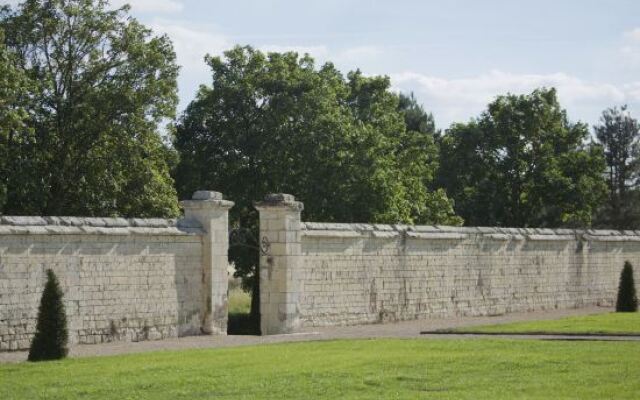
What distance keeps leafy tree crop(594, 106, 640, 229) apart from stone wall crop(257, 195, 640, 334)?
34.4 meters

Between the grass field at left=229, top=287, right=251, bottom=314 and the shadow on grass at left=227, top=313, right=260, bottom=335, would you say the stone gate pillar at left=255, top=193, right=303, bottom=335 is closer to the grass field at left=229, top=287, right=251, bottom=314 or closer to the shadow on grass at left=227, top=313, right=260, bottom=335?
the shadow on grass at left=227, top=313, right=260, bottom=335

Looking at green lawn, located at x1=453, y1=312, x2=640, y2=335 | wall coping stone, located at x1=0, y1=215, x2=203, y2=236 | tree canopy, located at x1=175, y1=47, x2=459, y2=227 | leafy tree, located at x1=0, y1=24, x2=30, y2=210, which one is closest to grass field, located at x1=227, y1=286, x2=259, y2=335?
tree canopy, located at x1=175, y1=47, x2=459, y2=227

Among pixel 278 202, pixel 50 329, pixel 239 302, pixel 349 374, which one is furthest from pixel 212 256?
pixel 239 302

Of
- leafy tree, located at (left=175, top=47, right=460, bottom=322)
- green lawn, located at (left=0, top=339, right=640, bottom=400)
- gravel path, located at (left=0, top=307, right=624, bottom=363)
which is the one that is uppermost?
leafy tree, located at (left=175, top=47, right=460, bottom=322)

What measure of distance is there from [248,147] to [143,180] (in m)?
6.58

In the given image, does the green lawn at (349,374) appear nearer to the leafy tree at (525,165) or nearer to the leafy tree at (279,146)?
the leafy tree at (279,146)

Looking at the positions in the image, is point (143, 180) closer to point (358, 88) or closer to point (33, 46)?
point (33, 46)

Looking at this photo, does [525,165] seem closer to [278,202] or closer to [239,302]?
[239,302]

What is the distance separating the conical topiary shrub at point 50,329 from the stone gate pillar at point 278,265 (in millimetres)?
7360

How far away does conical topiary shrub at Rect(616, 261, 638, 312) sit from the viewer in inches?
1337

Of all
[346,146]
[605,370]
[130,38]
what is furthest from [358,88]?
[605,370]

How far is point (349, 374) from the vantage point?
1544cm

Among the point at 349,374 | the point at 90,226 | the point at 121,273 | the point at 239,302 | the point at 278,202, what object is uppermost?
the point at 278,202

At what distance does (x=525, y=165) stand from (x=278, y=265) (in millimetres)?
33143
